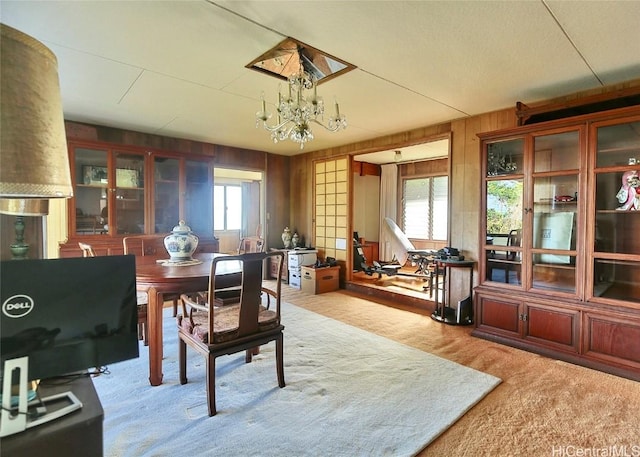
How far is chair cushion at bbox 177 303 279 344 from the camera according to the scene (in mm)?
2002

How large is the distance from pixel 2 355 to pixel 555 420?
2.53 m

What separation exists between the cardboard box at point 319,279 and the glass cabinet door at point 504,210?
95.6 inches

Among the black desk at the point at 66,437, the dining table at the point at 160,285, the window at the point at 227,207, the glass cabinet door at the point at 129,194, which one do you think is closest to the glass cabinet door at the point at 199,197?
the glass cabinet door at the point at 129,194

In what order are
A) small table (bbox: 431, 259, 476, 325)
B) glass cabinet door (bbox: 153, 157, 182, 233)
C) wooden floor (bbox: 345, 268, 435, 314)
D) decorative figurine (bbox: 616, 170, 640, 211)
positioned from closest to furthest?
decorative figurine (bbox: 616, 170, 640, 211), small table (bbox: 431, 259, 476, 325), wooden floor (bbox: 345, 268, 435, 314), glass cabinet door (bbox: 153, 157, 182, 233)

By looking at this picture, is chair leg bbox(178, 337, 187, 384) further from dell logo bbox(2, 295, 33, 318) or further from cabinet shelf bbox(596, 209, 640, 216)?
cabinet shelf bbox(596, 209, 640, 216)

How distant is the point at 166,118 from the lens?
12.5ft

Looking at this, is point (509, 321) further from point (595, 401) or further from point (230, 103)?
point (230, 103)

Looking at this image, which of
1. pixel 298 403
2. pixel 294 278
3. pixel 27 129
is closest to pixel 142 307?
pixel 298 403

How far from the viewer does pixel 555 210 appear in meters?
2.93

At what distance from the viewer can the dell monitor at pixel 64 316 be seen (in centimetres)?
83

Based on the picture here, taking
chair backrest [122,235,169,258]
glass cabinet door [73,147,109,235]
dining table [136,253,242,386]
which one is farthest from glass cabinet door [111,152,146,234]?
dining table [136,253,242,386]

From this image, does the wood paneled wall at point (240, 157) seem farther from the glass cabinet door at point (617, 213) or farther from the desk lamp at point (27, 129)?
the glass cabinet door at point (617, 213)

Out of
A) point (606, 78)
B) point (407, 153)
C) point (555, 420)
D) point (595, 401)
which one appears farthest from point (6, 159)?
point (407, 153)

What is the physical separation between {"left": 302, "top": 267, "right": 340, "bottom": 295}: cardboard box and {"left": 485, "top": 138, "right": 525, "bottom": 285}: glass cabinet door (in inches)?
95.6
